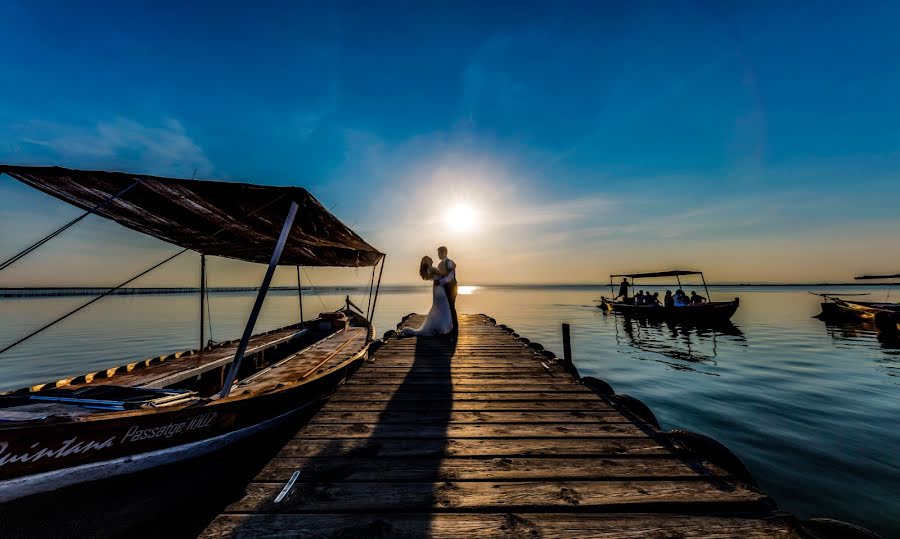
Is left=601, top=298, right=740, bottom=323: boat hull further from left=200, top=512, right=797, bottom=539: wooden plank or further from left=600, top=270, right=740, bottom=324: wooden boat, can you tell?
left=200, top=512, right=797, bottom=539: wooden plank

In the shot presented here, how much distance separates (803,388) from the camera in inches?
416

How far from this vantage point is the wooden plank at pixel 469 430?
3.81 metres

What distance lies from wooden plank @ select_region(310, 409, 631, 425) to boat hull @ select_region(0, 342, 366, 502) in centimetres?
145

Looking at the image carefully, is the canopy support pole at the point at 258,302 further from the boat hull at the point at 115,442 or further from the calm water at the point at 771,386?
the calm water at the point at 771,386

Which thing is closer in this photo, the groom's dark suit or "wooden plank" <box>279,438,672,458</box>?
"wooden plank" <box>279,438,672,458</box>

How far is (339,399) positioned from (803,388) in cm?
1475

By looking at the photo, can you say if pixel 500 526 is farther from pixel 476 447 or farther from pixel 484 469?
pixel 476 447

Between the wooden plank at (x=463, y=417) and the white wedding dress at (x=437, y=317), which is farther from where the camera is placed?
the white wedding dress at (x=437, y=317)

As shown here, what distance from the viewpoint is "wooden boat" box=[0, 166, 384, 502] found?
3041mm

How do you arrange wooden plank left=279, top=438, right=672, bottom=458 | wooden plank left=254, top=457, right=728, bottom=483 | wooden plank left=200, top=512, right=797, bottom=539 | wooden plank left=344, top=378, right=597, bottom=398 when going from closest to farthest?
wooden plank left=200, top=512, right=797, bottom=539, wooden plank left=254, top=457, right=728, bottom=483, wooden plank left=279, top=438, right=672, bottom=458, wooden plank left=344, top=378, right=597, bottom=398

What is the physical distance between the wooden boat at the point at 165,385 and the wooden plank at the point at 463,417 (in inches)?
63.9

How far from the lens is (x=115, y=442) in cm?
338

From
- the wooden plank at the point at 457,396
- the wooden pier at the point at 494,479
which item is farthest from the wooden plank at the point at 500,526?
the wooden plank at the point at 457,396

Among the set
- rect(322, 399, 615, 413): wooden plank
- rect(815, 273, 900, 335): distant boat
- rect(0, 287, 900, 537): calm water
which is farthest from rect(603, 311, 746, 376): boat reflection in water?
rect(322, 399, 615, 413): wooden plank
